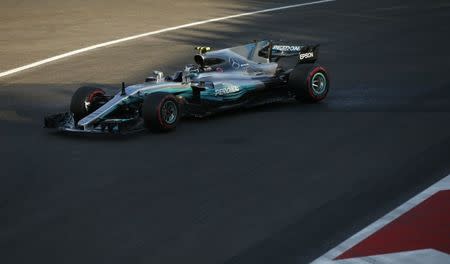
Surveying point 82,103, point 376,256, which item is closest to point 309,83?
point 82,103

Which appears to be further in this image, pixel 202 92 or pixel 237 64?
pixel 237 64

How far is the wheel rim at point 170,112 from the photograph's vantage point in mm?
13984

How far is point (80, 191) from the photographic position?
1122 centimetres

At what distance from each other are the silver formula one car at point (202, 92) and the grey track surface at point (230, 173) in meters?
0.25

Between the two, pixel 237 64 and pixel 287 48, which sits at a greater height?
pixel 287 48

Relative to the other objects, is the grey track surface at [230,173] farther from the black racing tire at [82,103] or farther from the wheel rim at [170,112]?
the black racing tire at [82,103]

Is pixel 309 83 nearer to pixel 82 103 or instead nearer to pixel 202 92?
pixel 202 92

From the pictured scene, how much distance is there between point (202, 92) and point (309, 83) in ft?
6.54

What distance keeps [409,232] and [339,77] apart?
32.0 feet

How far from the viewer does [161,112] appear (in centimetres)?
1384

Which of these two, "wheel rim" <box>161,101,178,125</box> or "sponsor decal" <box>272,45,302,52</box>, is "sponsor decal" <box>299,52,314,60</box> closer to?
"sponsor decal" <box>272,45,302,52</box>

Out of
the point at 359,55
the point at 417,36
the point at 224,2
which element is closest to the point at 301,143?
the point at 359,55

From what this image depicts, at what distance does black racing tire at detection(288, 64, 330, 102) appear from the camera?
51.6 ft

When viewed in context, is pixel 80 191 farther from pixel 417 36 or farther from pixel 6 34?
pixel 6 34
